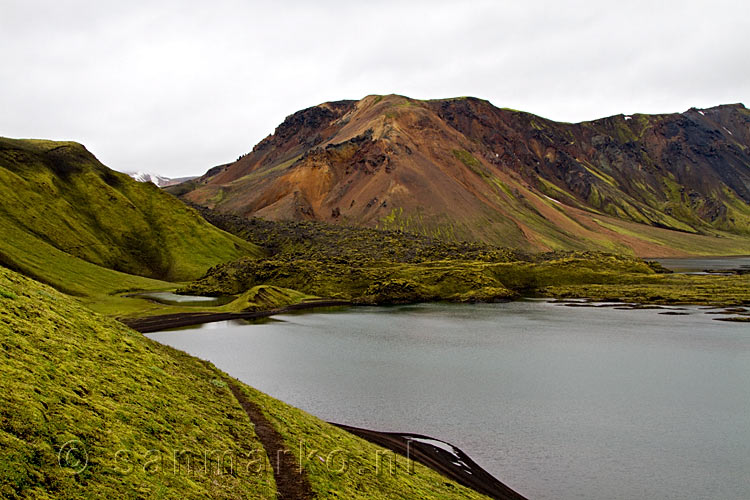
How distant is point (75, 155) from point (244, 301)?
400 feet

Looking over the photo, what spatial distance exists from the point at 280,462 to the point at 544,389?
34.2 meters

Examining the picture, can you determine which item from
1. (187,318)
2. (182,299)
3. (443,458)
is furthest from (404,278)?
(443,458)

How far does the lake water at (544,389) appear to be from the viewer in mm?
30047

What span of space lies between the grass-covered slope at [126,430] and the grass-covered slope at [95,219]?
116884 millimetres

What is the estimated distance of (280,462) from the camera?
1938 cm

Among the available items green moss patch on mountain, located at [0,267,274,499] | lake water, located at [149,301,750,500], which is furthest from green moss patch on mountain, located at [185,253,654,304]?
green moss patch on mountain, located at [0,267,274,499]

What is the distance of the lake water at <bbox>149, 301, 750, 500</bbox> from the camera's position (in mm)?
30047

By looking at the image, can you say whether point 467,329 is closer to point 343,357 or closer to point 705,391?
point 343,357

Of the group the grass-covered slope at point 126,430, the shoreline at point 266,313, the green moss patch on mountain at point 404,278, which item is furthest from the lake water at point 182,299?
the grass-covered slope at point 126,430

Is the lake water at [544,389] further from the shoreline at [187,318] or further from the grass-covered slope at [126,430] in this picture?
the grass-covered slope at [126,430]

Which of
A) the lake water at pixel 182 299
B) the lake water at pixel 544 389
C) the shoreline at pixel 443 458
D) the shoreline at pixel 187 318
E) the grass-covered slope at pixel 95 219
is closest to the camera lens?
the shoreline at pixel 443 458

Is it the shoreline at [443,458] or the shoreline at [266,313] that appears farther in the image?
the shoreline at [266,313]

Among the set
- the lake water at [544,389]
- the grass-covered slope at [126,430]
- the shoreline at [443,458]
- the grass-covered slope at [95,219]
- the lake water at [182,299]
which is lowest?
the lake water at [544,389]

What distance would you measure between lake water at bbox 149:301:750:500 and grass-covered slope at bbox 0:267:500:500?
9.88 m
